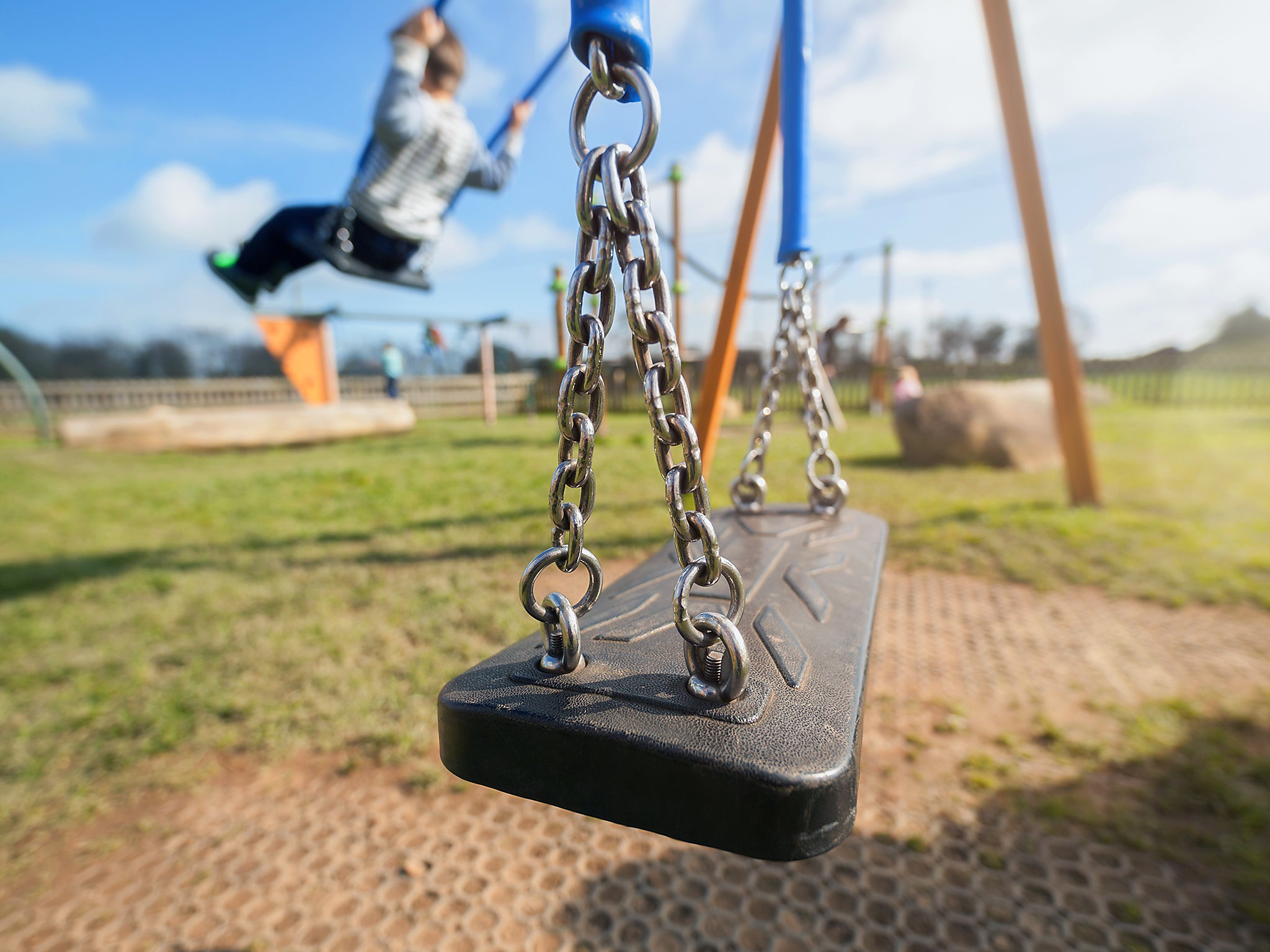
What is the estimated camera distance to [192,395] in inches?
586

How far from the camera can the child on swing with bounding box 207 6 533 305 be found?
9.91ft

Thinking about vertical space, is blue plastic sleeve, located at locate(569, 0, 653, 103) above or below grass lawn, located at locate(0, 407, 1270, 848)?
above

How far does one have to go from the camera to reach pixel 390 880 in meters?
1.47

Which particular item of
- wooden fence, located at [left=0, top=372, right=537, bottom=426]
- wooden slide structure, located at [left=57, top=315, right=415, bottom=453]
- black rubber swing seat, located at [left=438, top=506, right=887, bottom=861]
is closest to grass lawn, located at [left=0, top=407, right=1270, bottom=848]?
wooden slide structure, located at [left=57, top=315, right=415, bottom=453]

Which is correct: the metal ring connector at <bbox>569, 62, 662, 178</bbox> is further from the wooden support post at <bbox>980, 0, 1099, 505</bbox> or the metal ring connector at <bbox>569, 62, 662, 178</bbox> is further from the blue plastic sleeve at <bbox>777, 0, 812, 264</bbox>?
the wooden support post at <bbox>980, 0, 1099, 505</bbox>

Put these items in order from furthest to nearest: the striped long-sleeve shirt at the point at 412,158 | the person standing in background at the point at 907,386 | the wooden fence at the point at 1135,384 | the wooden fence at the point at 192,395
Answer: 1. the wooden fence at the point at 192,395
2. the wooden fence at the point at 1135,384
3. the person standing in background at the point at 907,386
4. the striped long-sleeve shirt at the point at 412,158

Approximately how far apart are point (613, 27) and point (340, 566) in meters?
3.74

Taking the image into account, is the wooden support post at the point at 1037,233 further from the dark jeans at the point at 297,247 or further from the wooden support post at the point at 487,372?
the wooden support post at the point at 487,372

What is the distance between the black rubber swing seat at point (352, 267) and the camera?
11.4 ft

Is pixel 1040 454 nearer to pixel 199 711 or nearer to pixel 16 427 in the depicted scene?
pixel 199 711

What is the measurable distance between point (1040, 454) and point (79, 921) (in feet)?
24.8

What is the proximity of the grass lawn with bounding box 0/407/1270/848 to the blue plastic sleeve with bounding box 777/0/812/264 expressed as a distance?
1794mm

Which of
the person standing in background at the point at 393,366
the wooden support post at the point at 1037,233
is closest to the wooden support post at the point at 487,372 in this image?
the person standing in background at the point at 393,366

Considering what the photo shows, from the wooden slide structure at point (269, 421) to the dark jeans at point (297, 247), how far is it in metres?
5.18
